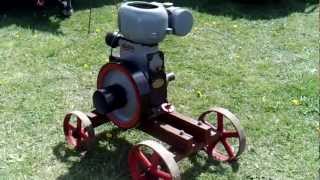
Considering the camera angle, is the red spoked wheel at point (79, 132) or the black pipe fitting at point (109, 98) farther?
the red spoked wheel at point (79, 132)

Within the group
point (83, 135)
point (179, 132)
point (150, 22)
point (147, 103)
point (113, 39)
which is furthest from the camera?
point (83, 135)

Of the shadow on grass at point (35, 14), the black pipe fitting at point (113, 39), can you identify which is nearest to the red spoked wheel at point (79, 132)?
the black pipe fitting at point (113, 39)

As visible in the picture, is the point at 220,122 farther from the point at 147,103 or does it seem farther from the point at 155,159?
the point at 155,159

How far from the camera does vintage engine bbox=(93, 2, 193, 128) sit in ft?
11.6

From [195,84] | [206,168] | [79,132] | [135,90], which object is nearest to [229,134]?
[206,168]

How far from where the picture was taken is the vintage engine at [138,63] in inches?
139

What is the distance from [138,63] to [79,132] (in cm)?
78

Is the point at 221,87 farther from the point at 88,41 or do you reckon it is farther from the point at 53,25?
the point at 53,25

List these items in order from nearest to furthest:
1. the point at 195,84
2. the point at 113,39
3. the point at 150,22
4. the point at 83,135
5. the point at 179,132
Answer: the point at 150,22
the point at 179,132
the point at 113,39
the point at 83,135
the point at 195,84

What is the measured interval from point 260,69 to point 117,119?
2364 mm

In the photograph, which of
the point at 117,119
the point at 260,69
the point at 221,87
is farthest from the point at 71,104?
the point at 260,69

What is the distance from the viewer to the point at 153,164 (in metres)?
3.44

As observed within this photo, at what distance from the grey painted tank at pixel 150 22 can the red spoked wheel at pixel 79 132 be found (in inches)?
28.9

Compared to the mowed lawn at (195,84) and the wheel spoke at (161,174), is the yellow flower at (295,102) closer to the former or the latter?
the mowed lawn at (195,84)
